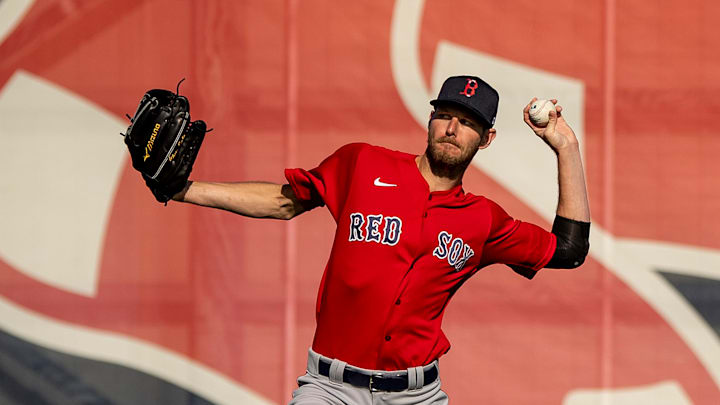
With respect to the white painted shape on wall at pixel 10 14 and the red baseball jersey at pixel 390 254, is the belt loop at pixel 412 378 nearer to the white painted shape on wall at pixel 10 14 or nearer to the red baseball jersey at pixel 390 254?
the red baseball jersey at pixel 390 254

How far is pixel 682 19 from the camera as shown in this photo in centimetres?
557

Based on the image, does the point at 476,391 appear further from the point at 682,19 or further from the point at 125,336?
→ the point at 682,19

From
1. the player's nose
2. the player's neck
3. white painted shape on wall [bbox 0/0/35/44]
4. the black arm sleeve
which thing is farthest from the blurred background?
the player's nose

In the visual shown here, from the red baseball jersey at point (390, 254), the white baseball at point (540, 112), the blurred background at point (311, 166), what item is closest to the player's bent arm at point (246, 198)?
the red baseball jersey at point (390, 254)

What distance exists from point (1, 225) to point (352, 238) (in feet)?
10.1

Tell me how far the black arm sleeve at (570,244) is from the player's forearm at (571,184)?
3 cm

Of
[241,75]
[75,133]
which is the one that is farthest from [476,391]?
[75,133]

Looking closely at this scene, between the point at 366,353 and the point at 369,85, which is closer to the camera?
the point at 366,353

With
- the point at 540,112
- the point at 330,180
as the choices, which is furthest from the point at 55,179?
the point at 540,112

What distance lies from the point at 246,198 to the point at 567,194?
117 centimetres

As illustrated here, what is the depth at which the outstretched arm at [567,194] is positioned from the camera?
3.61m

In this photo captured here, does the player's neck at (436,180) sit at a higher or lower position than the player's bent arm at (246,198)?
higher

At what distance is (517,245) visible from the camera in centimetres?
368

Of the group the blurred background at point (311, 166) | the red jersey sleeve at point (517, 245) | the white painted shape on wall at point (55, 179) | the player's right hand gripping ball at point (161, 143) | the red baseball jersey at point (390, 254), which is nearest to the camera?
the red baseball jersey at point (390, 254)
